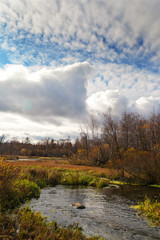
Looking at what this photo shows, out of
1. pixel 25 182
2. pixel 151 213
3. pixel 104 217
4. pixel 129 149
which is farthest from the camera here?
pixel 129 149

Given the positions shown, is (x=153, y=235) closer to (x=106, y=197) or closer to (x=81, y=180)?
(x=106, y=197)

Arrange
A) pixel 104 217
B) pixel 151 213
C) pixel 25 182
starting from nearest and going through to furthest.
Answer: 1. pixel 104 217
2. pixel 151 213
3. pixel 25 182

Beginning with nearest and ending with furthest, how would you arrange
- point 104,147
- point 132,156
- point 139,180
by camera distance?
point 139,180
point 132,156
point 104,147

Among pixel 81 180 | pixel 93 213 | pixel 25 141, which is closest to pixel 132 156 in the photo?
pixel 81 180

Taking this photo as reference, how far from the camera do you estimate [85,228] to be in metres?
7.11

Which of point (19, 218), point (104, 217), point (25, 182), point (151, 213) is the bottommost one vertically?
point (104, 217)

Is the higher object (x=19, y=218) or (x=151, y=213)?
(x=19, y=218)

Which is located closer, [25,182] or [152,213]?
[152,213]

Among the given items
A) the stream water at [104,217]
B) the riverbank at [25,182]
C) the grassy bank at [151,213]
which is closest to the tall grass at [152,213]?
the grassy bank at [151,213]

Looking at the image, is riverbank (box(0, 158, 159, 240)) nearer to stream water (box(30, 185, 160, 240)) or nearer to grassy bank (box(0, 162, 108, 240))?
grassy bank (box(0, 162, 108, 240))

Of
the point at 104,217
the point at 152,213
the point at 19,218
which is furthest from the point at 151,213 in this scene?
the point at 19,218

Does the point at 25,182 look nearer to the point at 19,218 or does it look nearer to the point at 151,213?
the point at 19,218

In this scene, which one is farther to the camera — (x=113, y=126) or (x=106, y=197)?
(x=113, y=126)

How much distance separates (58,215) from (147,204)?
536cm
